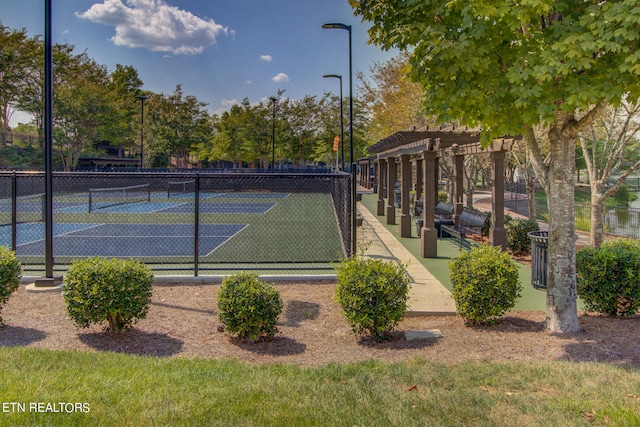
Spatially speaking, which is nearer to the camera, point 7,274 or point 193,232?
point 7,274

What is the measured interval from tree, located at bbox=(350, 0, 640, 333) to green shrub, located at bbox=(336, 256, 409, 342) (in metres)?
1.95

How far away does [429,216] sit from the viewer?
40.7 ft

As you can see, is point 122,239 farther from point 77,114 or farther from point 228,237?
point 77,114

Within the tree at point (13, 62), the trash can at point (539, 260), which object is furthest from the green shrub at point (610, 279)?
the tree at point (13, 62)

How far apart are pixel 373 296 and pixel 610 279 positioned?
3.17 m

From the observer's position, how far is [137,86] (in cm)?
8162

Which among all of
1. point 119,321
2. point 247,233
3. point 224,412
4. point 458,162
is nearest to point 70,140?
point 247,233

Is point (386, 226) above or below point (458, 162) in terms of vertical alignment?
below

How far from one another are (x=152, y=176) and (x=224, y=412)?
6011mm

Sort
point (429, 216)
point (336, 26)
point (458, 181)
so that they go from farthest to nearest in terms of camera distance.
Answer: point (458, 181), point (336, 26), point (429, 216)

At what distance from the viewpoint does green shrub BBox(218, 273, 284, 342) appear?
5.70 metres

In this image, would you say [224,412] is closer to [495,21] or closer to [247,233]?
[495,21]

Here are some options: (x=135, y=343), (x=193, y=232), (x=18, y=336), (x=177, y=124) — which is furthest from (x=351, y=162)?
(x=177, y=124)

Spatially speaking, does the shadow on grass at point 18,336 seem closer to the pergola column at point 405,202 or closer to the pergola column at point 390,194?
the pergola column at point 405,202
